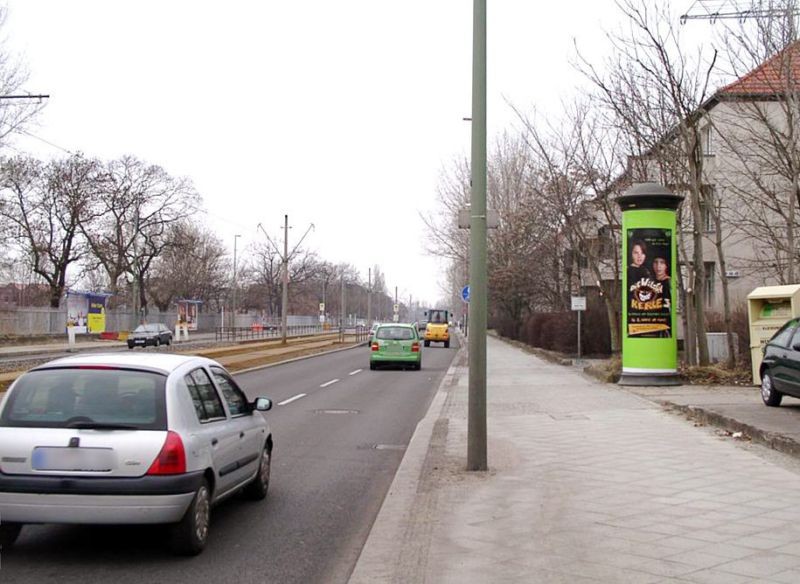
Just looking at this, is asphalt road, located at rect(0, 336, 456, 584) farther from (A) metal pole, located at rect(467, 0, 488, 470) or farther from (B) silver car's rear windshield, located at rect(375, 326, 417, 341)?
(B) silver car's rear windshield, located at rect(375, 326, 417, 341)

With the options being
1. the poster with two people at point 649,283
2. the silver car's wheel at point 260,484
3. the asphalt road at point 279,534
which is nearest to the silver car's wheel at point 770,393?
the poster with two people at point 649,283

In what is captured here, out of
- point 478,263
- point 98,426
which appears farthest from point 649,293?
point 98,426

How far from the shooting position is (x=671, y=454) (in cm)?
972

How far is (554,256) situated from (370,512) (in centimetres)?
3350

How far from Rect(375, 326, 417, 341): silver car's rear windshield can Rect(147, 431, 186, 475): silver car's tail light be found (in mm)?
22670

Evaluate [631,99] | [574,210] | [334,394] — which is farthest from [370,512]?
[574,210]

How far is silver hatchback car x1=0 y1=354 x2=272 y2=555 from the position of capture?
17.7ft

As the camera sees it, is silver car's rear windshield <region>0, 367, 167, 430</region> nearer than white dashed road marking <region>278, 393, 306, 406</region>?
Yes

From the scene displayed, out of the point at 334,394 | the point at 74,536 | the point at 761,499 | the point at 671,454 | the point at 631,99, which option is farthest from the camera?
the point at 631,99

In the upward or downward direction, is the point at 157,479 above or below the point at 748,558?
above

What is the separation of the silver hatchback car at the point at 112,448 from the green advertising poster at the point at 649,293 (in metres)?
14.3

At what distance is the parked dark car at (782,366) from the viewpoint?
490 inches

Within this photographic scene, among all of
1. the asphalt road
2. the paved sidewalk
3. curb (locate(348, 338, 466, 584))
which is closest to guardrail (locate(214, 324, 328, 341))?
the asphalt road

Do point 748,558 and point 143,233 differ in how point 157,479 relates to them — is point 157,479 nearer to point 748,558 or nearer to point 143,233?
point 748,558
